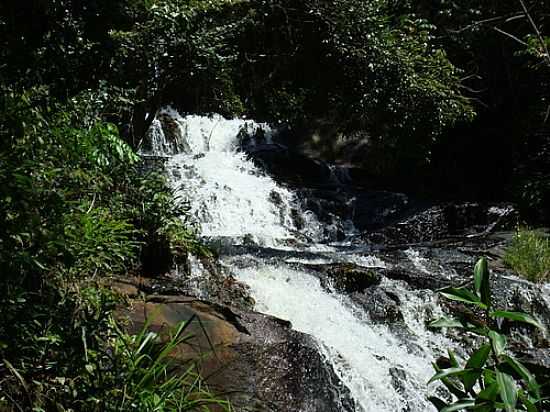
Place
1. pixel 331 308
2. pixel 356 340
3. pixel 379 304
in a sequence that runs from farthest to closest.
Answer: pixel 379 304 → pixel 331 308 → pixel 356 340

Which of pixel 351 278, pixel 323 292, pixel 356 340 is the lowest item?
pixel 356 340

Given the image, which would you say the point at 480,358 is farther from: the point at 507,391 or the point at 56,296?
the point at 56,296

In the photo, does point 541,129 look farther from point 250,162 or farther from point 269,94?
point 269,94

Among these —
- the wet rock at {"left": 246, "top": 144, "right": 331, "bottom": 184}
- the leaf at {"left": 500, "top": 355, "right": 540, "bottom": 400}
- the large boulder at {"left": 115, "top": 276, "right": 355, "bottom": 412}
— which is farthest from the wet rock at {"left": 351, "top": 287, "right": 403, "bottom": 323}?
the wet rock at {"left": 246, "top": 144, "right": 331, "bottom": 184}

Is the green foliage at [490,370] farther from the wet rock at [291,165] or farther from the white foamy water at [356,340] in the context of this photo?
the wet rock at [291,165]

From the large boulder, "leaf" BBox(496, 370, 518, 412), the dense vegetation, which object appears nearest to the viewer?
"leaf" BBox(496, 370, 518, 412)

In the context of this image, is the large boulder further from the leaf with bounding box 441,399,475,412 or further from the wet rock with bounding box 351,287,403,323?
the leaf with bounding box 441,399,475,412

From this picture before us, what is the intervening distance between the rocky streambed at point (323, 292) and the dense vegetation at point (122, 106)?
65cm

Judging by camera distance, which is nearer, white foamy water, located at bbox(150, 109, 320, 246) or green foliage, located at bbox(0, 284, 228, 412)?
green foliage, located at bbox(0, 284, 228, 412)

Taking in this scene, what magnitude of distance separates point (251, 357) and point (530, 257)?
653 centimetres

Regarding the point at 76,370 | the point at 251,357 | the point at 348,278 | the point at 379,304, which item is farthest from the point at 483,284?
the point at 348,278

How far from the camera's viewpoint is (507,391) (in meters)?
1.46

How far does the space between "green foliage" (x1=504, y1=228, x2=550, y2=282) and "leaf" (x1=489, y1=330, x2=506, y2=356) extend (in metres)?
8.15

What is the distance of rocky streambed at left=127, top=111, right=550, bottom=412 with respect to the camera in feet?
15.3
